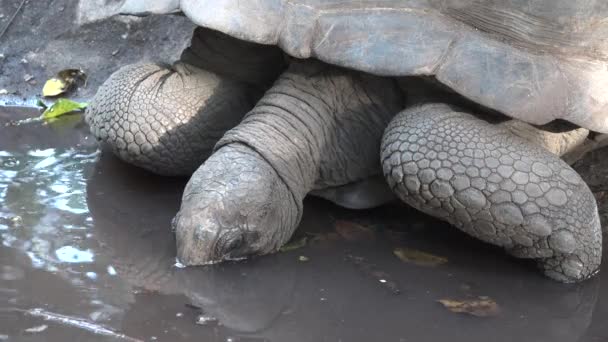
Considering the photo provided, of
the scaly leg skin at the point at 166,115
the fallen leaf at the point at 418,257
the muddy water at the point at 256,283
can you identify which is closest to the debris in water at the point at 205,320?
the muddy water at the point at 256,283

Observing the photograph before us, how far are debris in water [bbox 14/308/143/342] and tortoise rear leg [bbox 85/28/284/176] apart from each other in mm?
1228

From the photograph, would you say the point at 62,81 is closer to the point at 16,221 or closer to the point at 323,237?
the point at 16,221

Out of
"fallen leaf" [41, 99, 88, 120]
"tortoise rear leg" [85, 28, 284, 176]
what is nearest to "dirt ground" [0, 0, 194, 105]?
"fallen leaf" [41, 99, 88, 120]

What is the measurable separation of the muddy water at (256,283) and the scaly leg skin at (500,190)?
0.52 feet

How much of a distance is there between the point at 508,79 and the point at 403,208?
89 cm

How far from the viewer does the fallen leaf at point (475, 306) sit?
2836mm

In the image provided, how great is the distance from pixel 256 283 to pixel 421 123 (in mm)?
822

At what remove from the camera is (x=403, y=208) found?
147 inches

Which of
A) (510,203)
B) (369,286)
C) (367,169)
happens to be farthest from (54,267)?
(510,203)

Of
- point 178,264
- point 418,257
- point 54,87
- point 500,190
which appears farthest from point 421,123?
point 54,87

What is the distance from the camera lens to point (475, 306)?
288cm

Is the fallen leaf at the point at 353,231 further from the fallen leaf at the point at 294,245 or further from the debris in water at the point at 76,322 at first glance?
the debris in water at the point at 76,322

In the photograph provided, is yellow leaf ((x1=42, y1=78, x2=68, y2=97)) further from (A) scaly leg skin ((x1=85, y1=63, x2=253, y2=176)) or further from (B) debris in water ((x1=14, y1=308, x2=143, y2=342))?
(B) debris in water ((x1=14, y1=308, x2=143, y2=342))

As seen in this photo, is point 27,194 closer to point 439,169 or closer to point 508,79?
point 439,169
